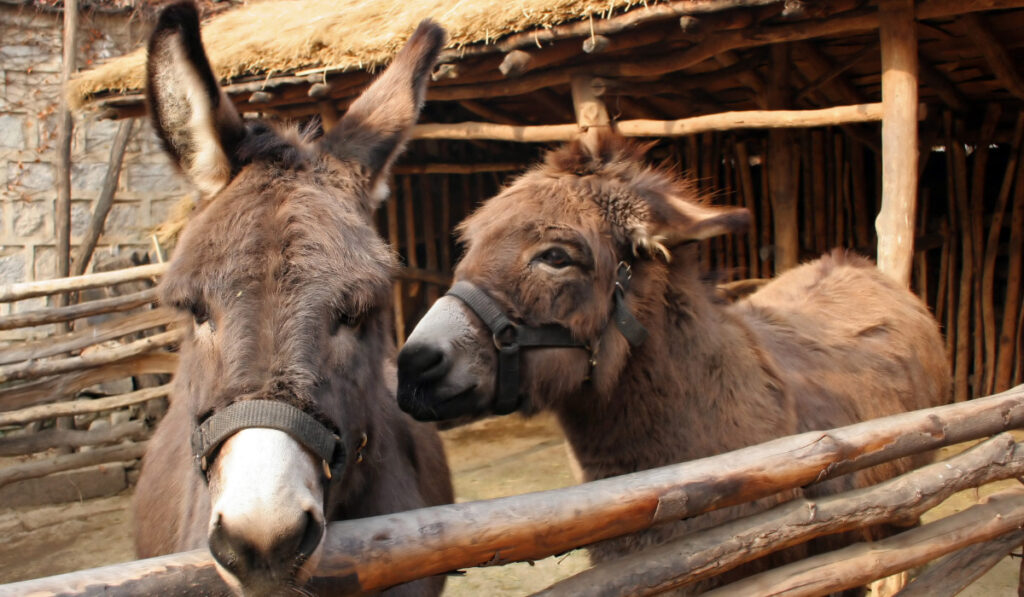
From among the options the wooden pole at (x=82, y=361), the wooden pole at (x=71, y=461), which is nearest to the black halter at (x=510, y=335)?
the wooden pole at (x=82, y=361)

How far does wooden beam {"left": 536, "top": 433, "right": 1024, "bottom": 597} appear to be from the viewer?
2.00 meters

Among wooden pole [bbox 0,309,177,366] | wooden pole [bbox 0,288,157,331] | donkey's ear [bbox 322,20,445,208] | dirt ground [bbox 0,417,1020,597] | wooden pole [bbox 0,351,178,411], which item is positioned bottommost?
→ dirt ground [bbox 0,417,1020,597]

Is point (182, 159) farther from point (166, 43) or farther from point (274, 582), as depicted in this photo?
point (274, 582)

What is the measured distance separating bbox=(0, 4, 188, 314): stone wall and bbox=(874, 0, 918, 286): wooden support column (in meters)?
8.58

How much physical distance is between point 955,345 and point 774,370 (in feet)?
18.0

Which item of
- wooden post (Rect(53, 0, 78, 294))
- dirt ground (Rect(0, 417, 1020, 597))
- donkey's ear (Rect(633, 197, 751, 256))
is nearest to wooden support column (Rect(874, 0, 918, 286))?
dirt ground (Rect(0, 417, 1020, 597))

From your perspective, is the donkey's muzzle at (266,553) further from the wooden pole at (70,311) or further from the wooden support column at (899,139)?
the wooden pole at (70,311)

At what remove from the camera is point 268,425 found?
1363 mm

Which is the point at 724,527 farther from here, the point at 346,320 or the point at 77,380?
the point at 77,380

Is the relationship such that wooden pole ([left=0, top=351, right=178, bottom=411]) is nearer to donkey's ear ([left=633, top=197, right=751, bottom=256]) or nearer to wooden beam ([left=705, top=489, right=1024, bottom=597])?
donkey's ear ([left=633, top=197, right=751, bottom=256])

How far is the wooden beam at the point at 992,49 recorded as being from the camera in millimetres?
4742

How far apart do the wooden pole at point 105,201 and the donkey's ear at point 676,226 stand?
9.13 m

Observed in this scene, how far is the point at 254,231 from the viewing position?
1.59 meters

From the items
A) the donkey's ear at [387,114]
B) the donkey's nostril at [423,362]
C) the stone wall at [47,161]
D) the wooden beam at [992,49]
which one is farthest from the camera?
the stone wall at [47,161]
